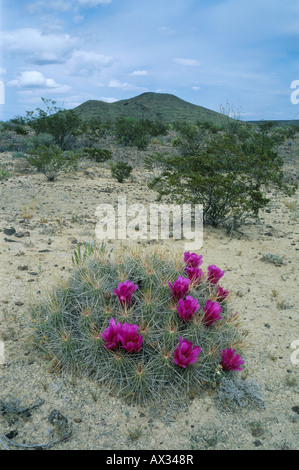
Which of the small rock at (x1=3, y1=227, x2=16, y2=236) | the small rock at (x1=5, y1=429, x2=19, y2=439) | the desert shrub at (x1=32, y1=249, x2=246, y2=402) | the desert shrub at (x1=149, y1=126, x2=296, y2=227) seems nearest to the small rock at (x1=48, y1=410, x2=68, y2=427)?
the small rock at (x1=5, y1=429, x2=19, y2=439)

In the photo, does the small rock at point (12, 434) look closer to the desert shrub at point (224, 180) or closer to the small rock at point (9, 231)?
the small rock at point (9, 231)

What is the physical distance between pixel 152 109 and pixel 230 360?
202 feet

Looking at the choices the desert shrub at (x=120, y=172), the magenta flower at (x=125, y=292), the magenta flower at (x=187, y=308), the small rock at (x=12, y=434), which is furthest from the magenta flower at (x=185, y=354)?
the desert shrub at (x=120, y=172)

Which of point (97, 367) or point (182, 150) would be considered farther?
point (182, 150)

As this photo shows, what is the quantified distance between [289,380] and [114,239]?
3645mm

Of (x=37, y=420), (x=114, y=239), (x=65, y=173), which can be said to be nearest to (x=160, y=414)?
(x=37, y=420)

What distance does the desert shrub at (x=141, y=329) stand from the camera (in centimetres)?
262

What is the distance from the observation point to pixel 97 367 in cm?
273

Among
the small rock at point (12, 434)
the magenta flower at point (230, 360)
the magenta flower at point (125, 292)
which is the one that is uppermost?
the magenta flower at point (125, 292)

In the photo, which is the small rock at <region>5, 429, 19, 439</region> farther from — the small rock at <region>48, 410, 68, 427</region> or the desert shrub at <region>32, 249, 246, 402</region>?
the desert shrub at <region>32, 249, 246, 402</region>

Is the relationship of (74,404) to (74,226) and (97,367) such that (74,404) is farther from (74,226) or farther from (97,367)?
(74,226)

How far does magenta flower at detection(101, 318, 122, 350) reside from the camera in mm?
2574

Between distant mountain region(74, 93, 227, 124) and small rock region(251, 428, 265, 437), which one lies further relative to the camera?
distant mountain region(74, 93, 227, 124)

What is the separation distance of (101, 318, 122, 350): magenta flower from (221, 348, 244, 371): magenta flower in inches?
31.8
